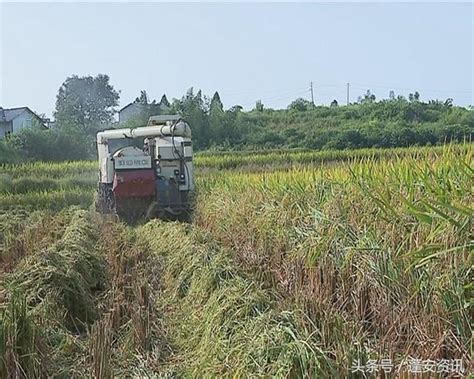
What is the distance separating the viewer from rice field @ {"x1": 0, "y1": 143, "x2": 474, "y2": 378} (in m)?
2.85

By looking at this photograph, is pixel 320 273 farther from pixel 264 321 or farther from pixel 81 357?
pixel 81 357

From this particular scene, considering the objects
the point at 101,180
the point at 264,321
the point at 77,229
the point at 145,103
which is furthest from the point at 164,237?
the point at 145,103

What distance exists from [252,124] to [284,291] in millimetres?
33827

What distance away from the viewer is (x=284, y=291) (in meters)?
4.35

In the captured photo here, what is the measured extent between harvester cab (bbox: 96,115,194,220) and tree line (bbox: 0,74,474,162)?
1436cm

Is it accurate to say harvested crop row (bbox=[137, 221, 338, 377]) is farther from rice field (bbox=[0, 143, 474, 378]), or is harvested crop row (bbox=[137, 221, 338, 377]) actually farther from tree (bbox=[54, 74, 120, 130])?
tree (bbox=[54, 74, 120, 130])

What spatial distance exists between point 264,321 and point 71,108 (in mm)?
39842

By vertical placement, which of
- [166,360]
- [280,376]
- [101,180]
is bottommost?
[166,360]

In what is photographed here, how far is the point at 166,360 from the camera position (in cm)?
370

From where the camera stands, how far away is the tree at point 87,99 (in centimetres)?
4014

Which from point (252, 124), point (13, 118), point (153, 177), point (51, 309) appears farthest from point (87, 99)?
point (51, 309)

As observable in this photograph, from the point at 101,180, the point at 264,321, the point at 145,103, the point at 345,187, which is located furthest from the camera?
the point at 145,103

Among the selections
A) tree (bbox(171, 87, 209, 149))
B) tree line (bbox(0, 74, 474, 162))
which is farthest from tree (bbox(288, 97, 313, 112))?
tree (bbox(171, 87, 209, 149))

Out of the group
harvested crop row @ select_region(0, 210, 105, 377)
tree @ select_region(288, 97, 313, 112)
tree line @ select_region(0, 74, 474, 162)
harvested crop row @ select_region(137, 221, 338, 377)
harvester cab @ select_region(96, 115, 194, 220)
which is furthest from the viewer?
tree @ select_region(288, 97, 313, 112)
